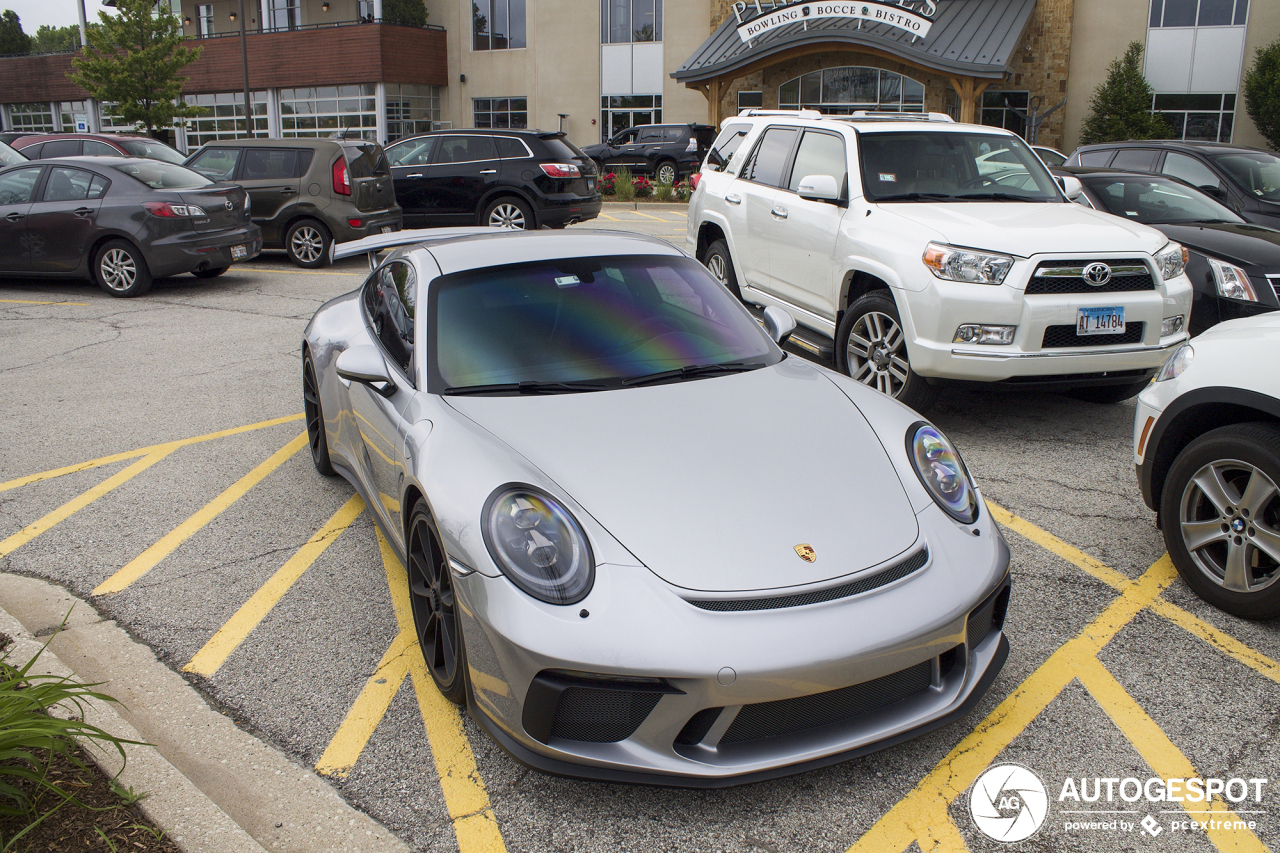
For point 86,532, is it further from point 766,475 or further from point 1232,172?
point 1232,172

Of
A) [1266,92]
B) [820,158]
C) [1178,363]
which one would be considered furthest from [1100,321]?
[1266,92]

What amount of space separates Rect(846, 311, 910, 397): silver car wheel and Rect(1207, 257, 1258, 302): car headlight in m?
2.81

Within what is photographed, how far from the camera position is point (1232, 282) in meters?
7.01

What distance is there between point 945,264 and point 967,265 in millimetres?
123

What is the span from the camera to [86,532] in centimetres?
474

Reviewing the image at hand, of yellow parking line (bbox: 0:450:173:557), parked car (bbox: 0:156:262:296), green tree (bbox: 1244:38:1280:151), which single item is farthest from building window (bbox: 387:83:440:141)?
yellow parking line (bbox: 0:450:173:557)

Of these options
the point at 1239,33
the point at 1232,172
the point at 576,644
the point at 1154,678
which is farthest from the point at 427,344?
the point at 1239,33

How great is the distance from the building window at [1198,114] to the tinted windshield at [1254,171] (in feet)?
71.3

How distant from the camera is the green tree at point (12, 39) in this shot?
6088cm

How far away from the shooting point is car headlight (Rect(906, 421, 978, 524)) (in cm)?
311

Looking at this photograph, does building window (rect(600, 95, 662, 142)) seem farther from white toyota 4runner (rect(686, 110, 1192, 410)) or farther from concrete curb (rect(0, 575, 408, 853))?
concrete curb (rect(0, 575, 408, 853))

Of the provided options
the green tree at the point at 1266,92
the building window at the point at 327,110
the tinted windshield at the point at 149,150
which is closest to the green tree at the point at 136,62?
the building window at the point at 327,110

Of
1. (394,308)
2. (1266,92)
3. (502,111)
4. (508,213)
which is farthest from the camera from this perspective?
(502,111)

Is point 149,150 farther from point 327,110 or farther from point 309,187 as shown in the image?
point 327,110
